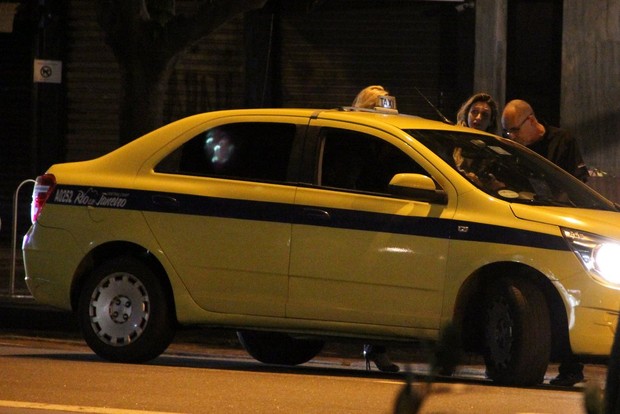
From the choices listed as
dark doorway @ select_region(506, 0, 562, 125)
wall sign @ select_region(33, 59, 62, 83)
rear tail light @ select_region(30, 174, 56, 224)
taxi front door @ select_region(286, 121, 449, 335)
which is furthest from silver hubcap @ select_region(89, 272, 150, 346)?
dark doorway @ select_region(506, 0, 562, 125)

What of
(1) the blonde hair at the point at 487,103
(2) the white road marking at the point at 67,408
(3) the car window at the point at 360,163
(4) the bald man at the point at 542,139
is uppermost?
(1) the blonde hair at the point at 487,103

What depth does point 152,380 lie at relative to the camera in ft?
24.5

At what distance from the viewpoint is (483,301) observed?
7.88 m

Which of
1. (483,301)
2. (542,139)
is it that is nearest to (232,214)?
(483,301)

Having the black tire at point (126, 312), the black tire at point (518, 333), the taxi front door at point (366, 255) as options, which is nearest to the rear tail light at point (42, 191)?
the black tire at point (126, 312)

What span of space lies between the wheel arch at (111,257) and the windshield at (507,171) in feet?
5.26

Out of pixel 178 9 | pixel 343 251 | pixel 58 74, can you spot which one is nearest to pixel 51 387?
pixel 343 251

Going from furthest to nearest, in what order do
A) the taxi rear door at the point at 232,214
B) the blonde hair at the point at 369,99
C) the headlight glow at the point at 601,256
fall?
the blonde hair at the point at 369,99
the taxi rear door at the point at 232,214
the headlight glow at the point at 601,256

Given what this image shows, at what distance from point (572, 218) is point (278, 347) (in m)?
2.18

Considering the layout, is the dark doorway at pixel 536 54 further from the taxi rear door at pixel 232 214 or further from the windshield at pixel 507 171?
the taxi rear door at pixel 232 214

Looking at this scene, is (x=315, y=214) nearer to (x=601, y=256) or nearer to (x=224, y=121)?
(x=224, y=121)

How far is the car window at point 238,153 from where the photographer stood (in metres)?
8.27

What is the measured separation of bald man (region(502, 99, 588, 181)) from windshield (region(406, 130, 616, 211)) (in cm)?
121

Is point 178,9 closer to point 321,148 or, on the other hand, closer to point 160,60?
point 160,60
